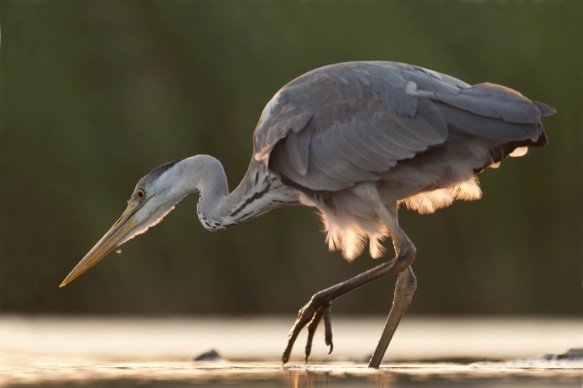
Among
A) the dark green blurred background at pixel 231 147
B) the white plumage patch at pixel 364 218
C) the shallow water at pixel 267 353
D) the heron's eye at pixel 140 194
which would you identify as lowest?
the shallow water at pixel 267 353

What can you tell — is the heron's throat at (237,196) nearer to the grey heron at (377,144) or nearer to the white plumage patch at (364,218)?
the grey heron at (377,144)

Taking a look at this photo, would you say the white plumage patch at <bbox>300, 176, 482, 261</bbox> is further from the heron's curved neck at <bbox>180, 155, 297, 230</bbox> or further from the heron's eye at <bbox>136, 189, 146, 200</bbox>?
the heron's eye at <bbox>136, 189, 146, 200</bbox>

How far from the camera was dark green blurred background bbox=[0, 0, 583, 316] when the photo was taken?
17047mm

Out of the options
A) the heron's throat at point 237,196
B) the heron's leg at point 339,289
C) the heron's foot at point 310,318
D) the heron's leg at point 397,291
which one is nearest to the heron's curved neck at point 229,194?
the heron's throat at point 237,196

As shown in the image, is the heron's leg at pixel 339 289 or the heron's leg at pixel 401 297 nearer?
the heron's leg at pixel 339 289

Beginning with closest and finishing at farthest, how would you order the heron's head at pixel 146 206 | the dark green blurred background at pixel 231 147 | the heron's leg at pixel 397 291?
the heron's leg at pixel 397 291
the heron's head at pixel 146 206
the dark green blurred background at pixel 231 147

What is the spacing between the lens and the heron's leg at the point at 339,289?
987cm

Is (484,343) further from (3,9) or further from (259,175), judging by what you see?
(3,9)

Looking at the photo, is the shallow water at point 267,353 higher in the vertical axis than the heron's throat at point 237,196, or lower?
lower

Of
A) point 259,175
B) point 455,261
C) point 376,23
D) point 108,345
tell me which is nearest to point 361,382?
point 259,175

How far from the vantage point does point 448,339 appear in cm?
1337

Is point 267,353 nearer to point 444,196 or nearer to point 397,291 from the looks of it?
point 397,291

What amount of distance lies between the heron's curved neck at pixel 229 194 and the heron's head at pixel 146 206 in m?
0.13

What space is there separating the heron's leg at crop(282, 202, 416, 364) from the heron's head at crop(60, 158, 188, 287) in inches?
74.5
